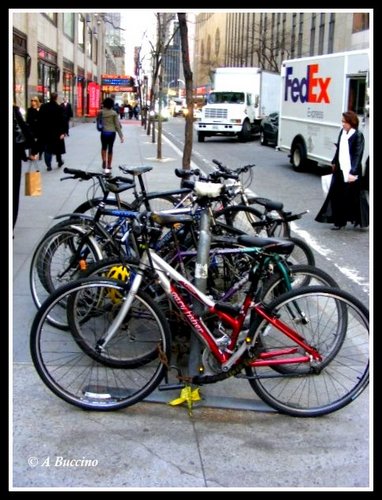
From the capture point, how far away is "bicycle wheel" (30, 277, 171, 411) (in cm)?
350

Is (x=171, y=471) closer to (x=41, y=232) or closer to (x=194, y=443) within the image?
(x=194, y=443)

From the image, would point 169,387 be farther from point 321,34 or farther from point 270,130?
point 321,34

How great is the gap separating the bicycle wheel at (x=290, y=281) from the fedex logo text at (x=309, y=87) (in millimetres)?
11553

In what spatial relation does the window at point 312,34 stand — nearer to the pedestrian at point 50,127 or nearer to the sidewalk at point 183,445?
the pedestrian at point 50,127

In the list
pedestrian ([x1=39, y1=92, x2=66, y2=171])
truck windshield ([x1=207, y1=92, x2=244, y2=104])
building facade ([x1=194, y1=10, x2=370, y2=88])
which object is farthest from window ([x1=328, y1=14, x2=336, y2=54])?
pedestrian ([x1=39, y1=92, x2=66, y2=171])

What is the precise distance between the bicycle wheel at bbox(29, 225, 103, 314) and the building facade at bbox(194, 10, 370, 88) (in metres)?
14.6

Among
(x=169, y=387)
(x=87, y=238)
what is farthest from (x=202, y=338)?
(x=87, y=238)

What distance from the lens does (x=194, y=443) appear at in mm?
3277

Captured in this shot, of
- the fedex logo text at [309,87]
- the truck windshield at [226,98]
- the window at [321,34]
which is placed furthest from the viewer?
the window at [321,34]

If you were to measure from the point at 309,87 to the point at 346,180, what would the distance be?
7819 mm

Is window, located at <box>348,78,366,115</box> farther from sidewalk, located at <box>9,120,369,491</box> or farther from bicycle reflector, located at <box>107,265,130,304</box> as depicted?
bicycle reflector, located at <box>107,265,130,304</box>

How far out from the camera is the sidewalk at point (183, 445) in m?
2.96

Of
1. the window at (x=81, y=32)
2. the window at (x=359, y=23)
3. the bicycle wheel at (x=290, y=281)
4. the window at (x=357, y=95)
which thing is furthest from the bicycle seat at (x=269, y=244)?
the window at (x=359, y=23)

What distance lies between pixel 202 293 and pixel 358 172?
598cm
